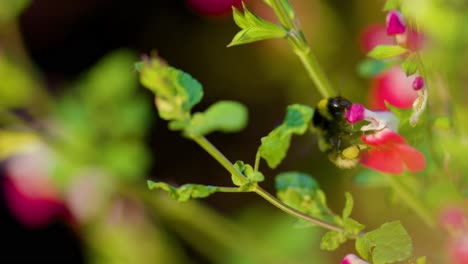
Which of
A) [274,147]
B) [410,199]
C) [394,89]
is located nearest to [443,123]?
[410,199]

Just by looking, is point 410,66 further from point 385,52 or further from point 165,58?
point 165,58

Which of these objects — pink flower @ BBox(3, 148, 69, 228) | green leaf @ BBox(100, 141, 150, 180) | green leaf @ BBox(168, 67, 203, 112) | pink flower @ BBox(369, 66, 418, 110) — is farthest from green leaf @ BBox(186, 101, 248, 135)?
pink flower @ BBox(3, 148, 69, 228)

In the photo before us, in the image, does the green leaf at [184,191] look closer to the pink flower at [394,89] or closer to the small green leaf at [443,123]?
the small green leaf at [443,123]

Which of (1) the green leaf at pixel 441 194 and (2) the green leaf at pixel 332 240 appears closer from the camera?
(2) the green leaf at pixel 332 240

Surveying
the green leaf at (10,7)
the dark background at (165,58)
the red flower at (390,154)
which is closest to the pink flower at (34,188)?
the green leaf at (10,7)

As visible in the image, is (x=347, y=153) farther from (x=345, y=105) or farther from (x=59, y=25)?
(x=59, y=25)

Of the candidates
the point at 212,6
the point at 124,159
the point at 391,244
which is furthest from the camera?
the point at 212,6
